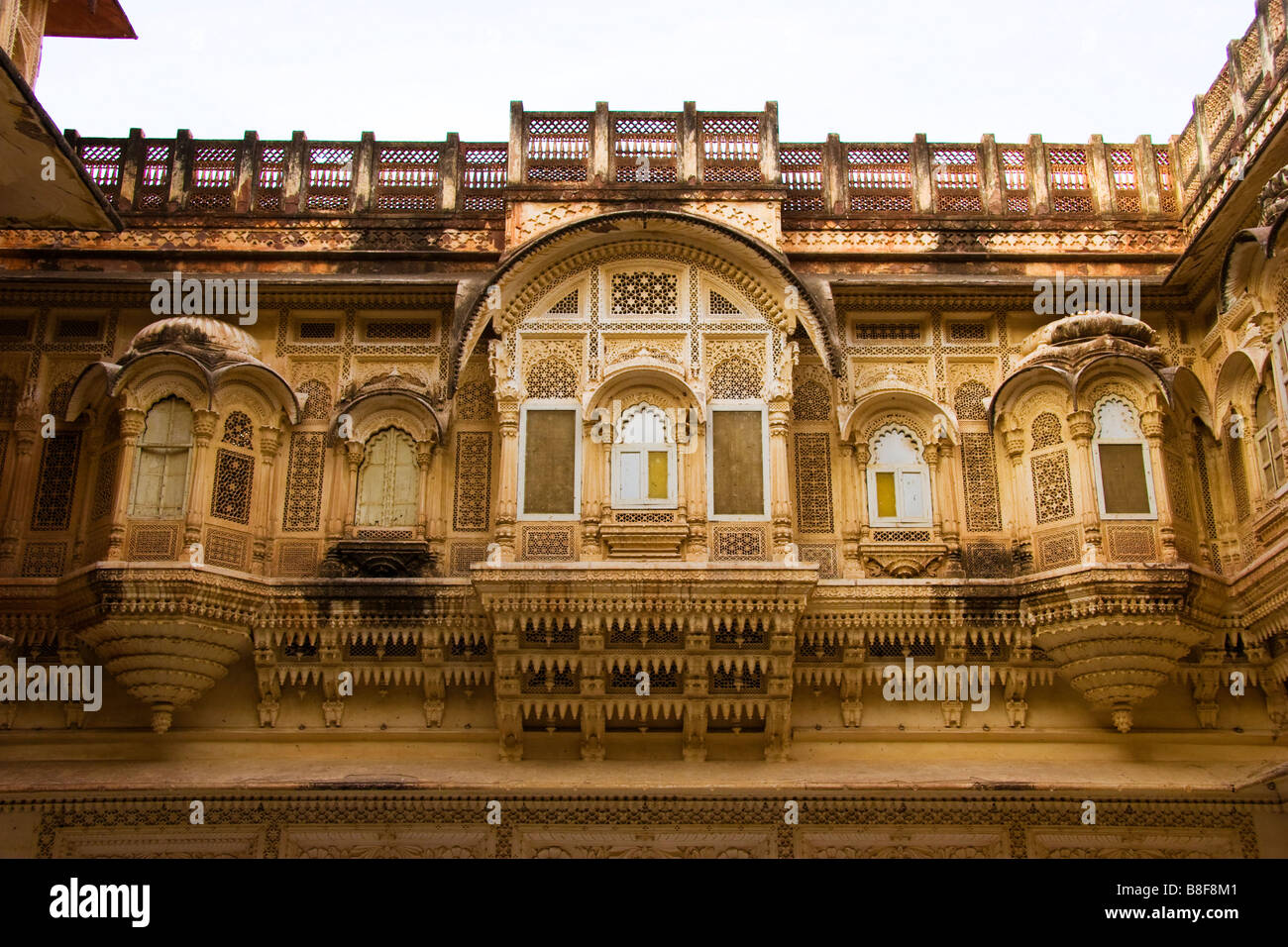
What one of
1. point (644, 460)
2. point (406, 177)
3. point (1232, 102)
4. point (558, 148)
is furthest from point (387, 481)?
point (1232, 102)

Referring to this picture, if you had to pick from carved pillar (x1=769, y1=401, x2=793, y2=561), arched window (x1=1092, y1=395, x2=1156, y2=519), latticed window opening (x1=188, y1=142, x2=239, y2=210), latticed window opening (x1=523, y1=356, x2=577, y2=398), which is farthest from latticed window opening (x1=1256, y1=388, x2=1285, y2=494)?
latticed window opening (x1=188, y1=142, x2=239, y2=210)

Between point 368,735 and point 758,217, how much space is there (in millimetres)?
5423

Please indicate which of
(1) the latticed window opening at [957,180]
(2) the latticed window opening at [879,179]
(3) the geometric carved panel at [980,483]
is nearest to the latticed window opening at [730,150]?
(2) the latticed window opening at [879,179]

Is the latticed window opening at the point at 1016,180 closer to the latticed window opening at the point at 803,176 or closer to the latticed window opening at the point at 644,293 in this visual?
the latticed window opening at the point at 803,176

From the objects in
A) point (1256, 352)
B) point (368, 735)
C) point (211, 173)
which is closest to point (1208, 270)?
point (1256, 352)

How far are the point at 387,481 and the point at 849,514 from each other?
3848 millimetres

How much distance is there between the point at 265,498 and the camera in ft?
38.4

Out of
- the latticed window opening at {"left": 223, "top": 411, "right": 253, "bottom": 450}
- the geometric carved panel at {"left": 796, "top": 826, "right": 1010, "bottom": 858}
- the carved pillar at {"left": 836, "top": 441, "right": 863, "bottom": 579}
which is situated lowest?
the geometric carved panel at {"left": 796, "top": 826, "right": 1010, "bottom": 858}

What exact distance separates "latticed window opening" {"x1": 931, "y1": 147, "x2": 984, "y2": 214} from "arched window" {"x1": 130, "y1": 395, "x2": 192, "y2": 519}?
270 inches

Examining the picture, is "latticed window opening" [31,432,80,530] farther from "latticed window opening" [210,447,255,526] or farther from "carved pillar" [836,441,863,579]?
"carved pillar" [836,441,863,579]

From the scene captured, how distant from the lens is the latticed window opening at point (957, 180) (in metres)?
12.9

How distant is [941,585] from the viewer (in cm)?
1123

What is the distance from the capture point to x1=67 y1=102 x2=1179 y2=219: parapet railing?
1273 cm

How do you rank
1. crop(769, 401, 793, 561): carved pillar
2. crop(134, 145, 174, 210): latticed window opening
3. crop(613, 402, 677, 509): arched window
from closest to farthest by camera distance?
crop(769, 401, 793, 561): carved pillar → crop(613, 402, 677, 509): arched window → crop(134, 145, 174, 210): latticed window opening
